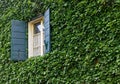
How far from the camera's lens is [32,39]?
26.4 feet

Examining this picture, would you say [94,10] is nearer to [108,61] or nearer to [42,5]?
[108,61]

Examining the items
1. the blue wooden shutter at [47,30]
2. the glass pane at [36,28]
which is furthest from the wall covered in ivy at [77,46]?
the glass pane at [36,28]

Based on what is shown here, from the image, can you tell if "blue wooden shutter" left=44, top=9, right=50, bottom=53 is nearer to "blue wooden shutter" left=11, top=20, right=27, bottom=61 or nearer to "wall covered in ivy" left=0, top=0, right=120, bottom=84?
"wall covered in ivy" left=0, top=0, right=120, bottom=84

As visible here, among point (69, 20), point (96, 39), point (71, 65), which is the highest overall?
point (69, 20)

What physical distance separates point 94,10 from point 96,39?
1.75ft

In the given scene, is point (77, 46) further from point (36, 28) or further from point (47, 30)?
point (36, 28)

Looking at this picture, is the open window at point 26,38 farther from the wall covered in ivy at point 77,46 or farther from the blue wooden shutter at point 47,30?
the blue wooden shutter at point 47,30

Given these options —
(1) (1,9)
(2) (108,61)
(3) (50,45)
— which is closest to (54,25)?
(3) (50,45)

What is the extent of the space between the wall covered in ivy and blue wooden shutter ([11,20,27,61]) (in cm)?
18

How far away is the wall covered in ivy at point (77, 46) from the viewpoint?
221 inches

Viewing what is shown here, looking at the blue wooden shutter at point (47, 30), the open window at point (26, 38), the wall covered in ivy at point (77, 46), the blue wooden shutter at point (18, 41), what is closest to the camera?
the wall covered in ivy at point (77, 46)

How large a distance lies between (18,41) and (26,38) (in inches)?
8.5

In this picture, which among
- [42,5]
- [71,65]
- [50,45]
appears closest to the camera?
[71,65]

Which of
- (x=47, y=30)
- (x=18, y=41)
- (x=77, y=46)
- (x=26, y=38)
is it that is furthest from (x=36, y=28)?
(x=77, y=46)
